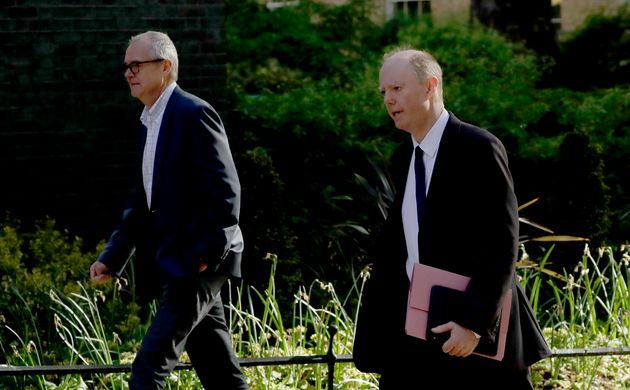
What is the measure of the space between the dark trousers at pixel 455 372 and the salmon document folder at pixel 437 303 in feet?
0.44

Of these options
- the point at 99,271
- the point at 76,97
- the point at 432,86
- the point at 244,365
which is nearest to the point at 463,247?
the point at 432,86

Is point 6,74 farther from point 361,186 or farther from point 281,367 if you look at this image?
point 281,367

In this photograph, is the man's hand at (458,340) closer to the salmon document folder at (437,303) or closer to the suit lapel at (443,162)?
the salmon document folder at (437,303)

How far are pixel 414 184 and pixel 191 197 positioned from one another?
996mm

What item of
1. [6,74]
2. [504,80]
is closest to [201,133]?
[6,74]

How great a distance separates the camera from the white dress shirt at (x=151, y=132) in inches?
179

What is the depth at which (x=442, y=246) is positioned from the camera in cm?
382

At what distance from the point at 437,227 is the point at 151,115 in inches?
55.3

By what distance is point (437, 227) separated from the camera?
3.82 meters

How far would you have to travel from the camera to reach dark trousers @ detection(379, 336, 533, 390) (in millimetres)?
3904

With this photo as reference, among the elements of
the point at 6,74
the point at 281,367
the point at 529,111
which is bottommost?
the point at 281,367

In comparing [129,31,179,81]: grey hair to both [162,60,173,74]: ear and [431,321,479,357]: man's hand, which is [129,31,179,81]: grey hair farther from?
[431,321,479,357]: man's hand

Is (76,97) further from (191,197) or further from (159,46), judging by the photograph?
(191,197)

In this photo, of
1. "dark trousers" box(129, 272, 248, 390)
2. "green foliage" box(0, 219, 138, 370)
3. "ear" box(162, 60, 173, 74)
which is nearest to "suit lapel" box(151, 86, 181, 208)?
"ear" box(162, 60, 173, 74)
